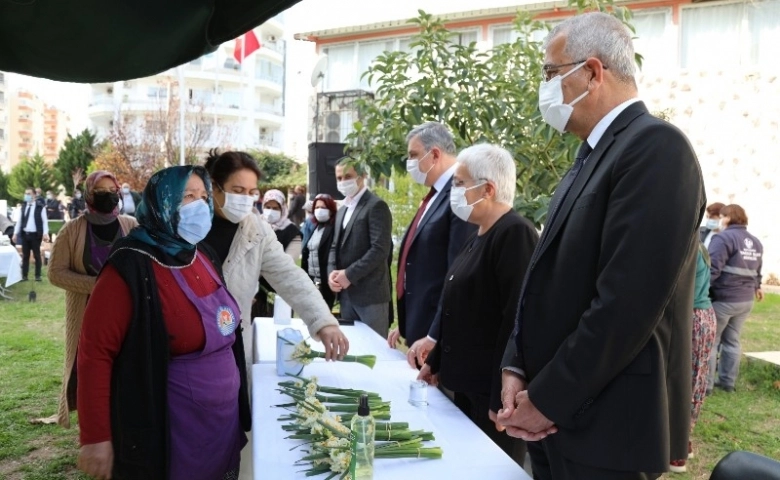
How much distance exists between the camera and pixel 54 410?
204 inches

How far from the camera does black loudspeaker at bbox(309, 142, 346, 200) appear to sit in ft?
28.8

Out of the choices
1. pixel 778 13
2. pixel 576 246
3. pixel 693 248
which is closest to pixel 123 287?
pixel 576 246

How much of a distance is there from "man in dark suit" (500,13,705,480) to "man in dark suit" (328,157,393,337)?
3.22 m

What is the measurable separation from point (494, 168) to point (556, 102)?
89cm

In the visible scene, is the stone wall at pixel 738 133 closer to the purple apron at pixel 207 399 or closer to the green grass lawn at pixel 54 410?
the green grass lawn at pixel 54 410

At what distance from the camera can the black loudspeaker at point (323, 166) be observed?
8.79 metres

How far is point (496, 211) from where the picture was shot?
2.74 meters

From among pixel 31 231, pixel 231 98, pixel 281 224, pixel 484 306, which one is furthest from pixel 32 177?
A: pixel 484 306

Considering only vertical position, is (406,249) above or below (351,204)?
below

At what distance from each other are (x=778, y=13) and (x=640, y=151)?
14004mm

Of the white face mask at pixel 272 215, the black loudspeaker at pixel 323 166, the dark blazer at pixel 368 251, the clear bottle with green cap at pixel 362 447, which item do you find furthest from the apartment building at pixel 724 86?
the clear bottle with green cap at pixel 362 447

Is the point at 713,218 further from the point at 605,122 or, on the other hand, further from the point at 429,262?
the point at 605,122

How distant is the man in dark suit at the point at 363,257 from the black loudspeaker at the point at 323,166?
11.3 feet

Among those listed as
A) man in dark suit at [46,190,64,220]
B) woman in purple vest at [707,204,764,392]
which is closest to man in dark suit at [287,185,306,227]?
man in dark suit at [46,190,64,220]
